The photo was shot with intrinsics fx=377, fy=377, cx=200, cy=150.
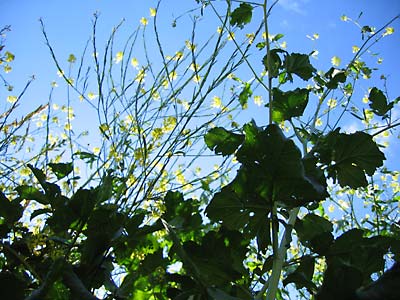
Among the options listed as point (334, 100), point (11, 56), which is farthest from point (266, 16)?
point (11, 56)

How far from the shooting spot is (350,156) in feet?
3.26

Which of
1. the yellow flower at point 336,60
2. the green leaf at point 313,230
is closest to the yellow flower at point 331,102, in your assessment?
the yellow flower at point 336,60

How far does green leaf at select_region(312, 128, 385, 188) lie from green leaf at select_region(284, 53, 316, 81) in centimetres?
34

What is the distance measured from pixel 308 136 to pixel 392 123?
0.27 m

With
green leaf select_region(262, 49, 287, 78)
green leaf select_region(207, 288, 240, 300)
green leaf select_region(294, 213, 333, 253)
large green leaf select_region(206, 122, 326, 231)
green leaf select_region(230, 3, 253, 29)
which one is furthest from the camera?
green leaf select_region(230, 3, 253, 29)

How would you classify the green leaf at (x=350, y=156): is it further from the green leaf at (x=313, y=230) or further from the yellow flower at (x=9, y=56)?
the yellow flower at (x=9, y=56)

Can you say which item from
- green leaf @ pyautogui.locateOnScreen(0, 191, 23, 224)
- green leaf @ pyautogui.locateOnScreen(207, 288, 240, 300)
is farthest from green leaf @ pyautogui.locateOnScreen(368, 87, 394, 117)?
green leaf @ pyautogui.locateOnScreen(0, 191, 23, 224)

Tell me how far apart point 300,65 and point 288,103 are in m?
0.25

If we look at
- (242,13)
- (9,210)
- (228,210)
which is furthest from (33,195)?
(242,13)

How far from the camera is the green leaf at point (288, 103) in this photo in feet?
3.67

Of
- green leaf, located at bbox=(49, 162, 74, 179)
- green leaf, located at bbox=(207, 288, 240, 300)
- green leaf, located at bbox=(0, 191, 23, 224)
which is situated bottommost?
green leaf, located at bbox=(207, 288, 240, 300)

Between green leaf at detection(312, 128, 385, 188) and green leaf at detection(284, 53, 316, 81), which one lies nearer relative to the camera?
green leaf at detection(312, 128, 385, 188)

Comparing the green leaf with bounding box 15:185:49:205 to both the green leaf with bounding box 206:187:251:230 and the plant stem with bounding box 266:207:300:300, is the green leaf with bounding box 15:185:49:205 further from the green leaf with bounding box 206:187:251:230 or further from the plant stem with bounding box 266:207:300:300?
the plant stem with bounding box 266:207:300:300

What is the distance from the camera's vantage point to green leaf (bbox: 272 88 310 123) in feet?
3.67
